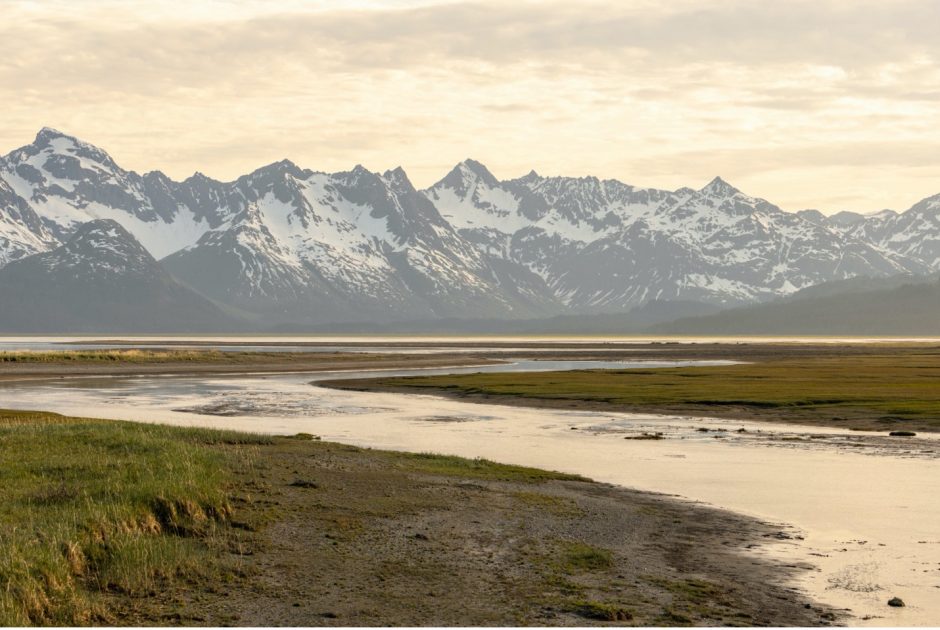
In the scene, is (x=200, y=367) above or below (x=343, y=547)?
below

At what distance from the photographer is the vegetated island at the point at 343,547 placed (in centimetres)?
2044

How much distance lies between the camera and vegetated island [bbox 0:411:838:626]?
67.1ft

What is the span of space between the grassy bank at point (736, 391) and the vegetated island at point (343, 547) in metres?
33.3

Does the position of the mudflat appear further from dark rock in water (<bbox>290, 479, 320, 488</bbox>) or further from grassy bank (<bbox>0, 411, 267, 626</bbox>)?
dark rock in water (<bbox>290, 479, 320, 488</bbox>)

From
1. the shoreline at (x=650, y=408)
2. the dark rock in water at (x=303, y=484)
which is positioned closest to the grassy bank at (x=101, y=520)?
the dark rock in water at (x=303, y=484)

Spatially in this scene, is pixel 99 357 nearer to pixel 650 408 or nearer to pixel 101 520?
pixel 650 408

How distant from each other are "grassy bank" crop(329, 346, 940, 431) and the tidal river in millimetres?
5393

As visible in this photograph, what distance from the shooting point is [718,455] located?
151 feet

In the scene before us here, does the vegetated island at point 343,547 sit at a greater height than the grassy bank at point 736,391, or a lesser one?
greater

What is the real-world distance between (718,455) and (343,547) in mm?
24601

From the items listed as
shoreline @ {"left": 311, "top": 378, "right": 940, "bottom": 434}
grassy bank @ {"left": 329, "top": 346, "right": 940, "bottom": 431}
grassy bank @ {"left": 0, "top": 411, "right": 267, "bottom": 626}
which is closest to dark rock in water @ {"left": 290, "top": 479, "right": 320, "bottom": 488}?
grassy bank @ {"left": 0, "top": 411, "right": 267, "bottom": 626}

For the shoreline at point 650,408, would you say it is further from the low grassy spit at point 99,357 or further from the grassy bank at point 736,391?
the low grassy spit at point 99,357

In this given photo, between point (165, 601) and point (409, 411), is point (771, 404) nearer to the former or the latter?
point (409, 411)

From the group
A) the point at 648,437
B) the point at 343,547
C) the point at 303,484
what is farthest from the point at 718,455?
the point at 343,547
